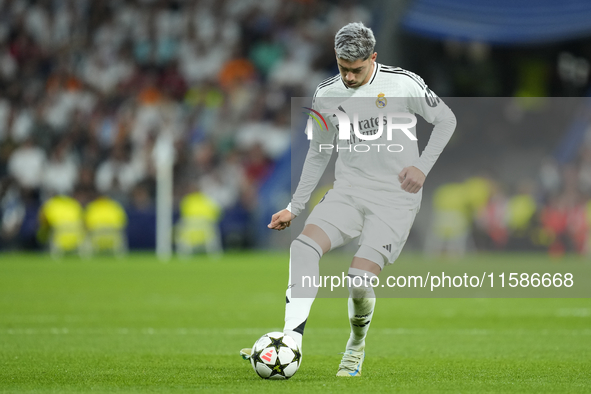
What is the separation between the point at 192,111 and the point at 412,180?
18.5m

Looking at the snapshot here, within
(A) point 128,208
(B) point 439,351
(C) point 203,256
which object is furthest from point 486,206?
(B) point 439,351

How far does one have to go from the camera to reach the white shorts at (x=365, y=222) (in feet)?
18.9

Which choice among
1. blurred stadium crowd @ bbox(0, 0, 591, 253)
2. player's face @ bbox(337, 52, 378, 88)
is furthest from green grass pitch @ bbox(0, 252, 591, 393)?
blurred stadium crowd @ bbox(0, 0, 591, 253)

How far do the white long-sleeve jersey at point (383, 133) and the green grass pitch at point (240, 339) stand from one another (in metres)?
1.20

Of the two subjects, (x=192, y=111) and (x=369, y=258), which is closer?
(x=369, y=258)

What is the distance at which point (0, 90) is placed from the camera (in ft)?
77.6

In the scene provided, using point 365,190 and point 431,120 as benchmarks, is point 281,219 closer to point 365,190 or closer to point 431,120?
point 365,190

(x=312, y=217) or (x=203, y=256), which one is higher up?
(x=312, y=217)

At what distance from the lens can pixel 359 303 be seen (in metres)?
5.82

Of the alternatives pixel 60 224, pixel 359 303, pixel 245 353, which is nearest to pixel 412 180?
pixel 359 303

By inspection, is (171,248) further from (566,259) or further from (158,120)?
(566,259)

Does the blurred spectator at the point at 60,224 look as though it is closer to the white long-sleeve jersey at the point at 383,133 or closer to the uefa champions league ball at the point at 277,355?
the white long-sleeve jersey at the point at 383,133

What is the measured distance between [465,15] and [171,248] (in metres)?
8.48

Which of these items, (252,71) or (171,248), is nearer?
(171,248)
